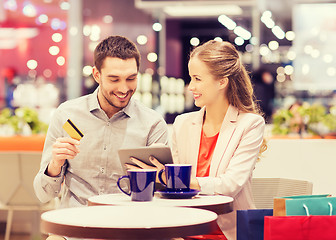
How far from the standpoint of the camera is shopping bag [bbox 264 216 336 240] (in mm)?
2104

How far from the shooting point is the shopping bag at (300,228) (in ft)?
6.90

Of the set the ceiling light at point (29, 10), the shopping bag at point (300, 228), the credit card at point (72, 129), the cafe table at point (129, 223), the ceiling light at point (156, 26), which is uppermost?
the ceiling light at point (29, 10)

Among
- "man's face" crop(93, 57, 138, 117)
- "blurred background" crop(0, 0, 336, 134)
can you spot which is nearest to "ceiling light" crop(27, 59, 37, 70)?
"blurred background" crop(0, 0, 336, 134)

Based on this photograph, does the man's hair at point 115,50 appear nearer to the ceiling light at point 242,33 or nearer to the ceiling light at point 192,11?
the ceiling light at point 192,11

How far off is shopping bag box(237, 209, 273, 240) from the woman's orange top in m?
0.43

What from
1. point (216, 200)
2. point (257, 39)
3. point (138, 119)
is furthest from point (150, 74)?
point (216, 200)

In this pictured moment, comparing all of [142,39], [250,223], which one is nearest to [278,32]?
[142,39]

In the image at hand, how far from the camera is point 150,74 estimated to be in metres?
12.0

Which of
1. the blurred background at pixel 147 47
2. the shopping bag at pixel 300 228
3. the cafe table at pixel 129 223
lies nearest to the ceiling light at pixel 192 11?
the blurred background at pixel 147 47

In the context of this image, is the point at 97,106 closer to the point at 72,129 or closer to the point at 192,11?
the point at 72,129

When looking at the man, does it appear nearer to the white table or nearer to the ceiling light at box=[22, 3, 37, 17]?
the white table

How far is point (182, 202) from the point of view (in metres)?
2.18

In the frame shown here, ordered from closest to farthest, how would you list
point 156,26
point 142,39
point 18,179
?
→ point 18,179 < point 142,39 < point 156,26

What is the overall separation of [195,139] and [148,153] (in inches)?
20.4
